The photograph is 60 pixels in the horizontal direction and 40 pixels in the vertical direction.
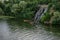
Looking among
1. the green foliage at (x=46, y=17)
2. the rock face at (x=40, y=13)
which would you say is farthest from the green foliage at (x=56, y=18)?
the rock face at (x=40, y=13)

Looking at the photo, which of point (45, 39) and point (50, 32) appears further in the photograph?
point (50, 32)

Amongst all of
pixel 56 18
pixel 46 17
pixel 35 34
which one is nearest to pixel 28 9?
pixel 46 17

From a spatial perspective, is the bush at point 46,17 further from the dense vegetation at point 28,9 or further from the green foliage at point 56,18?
the green foliage at point 56,18

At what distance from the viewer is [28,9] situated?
6378 cm

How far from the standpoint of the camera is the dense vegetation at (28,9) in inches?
2025

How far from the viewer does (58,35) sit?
37875mm

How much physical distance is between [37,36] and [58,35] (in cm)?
328

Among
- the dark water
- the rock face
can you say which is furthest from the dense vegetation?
the dark water

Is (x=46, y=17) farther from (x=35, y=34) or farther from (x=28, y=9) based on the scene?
(x=35, y=34)

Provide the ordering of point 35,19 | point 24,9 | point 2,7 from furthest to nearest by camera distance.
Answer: point 2,7, point 24,9, point 35,19

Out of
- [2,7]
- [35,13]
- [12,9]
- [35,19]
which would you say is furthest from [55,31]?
[2,7]

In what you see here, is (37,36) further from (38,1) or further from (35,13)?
(38,1)

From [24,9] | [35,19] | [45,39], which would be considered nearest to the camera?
[45,39]

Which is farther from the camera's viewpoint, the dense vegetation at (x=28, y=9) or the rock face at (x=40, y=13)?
the rock face at (x=40, y=13)
